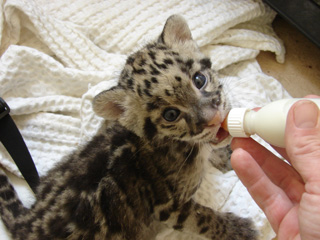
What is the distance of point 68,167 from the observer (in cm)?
266

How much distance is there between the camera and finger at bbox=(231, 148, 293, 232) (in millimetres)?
2094

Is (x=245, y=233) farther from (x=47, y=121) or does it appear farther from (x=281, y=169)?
(x=47, y=121)

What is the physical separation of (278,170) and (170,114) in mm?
954

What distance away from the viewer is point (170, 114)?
228 cm

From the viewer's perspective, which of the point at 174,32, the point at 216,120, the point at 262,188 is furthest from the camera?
the point at 174,32

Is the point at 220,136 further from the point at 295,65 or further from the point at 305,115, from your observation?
the point at 295,65

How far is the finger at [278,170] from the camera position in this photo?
2.26m

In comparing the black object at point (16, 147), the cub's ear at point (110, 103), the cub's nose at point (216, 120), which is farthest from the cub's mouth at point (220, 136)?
the black object at point (16, 147)

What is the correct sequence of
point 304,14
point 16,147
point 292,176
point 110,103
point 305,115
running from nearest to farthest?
point 305,115 < point 292,176 < point 110,103 < point 16,147 < point 304,14

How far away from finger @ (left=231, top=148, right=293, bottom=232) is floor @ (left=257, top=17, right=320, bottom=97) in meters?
2.03

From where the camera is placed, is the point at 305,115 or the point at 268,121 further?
the point at 268,121

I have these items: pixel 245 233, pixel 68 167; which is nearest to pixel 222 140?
pixel 245 233

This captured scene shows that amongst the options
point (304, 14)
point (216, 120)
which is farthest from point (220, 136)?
point (304, 14)

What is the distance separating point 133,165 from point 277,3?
2706 mm
